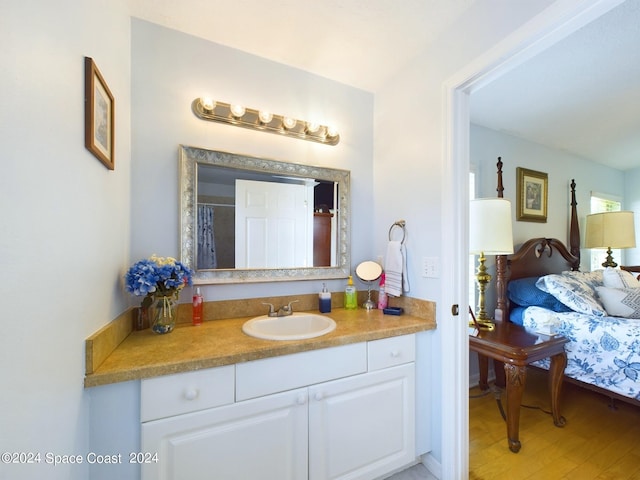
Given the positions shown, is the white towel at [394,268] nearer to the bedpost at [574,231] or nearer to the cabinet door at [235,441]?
the cabinet door at [235,441]

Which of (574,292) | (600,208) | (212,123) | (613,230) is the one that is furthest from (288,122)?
(600,208)

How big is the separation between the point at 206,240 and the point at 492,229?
6.24ft

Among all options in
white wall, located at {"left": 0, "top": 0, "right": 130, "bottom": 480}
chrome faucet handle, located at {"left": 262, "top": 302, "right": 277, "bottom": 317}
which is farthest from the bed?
white wall, located at {"left": 0, "top": 0, "right": 130, "bottom": 480}

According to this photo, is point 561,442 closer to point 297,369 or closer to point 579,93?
point 297,369

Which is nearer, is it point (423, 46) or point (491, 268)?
point (423, 46)

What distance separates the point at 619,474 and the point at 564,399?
871mm

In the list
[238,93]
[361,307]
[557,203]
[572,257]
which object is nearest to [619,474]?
[361,307]

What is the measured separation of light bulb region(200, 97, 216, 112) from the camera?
148cm

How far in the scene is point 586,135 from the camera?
2.73 meters

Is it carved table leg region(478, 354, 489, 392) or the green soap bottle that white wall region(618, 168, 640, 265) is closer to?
carved table leg region(478, 354, 489, 392)

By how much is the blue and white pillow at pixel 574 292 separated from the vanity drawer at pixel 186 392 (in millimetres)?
2446

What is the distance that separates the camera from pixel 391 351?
1.38 metres

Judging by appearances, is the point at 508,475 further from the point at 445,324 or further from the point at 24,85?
the point at 24,85

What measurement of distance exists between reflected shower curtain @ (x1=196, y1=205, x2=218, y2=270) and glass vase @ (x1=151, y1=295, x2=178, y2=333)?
27 cm
